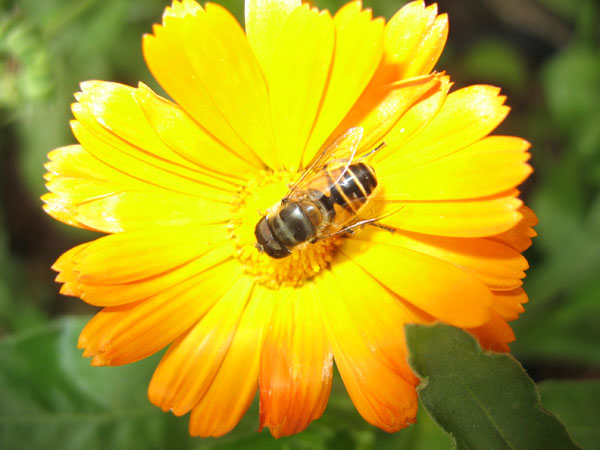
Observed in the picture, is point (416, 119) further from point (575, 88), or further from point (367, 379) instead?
point (575, 88)

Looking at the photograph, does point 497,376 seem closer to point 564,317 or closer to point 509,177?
point 509,177

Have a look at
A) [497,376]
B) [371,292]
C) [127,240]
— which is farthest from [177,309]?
[497,376]

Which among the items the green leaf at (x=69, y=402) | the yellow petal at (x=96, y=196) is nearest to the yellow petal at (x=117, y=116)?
the yellow petal at (x=96, y=196)

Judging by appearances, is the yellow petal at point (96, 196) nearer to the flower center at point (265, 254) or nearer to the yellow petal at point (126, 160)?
the yellow petal at point (126, 160)

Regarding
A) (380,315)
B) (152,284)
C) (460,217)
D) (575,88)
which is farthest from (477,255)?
(575,88)

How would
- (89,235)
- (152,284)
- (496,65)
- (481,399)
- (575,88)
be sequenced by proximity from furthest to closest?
(496,65), (89,235), (575,88), (152,284), (481,399)

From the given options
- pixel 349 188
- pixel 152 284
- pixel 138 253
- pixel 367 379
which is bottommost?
pixel 367 379

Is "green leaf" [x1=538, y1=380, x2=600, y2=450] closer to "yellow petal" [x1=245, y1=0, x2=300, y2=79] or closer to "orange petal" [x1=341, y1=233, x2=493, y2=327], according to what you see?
"orange petal" [x1=341, y1=233, x2=493, y2=327]

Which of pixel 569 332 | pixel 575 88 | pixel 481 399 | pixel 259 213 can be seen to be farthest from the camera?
pixel 575 88
